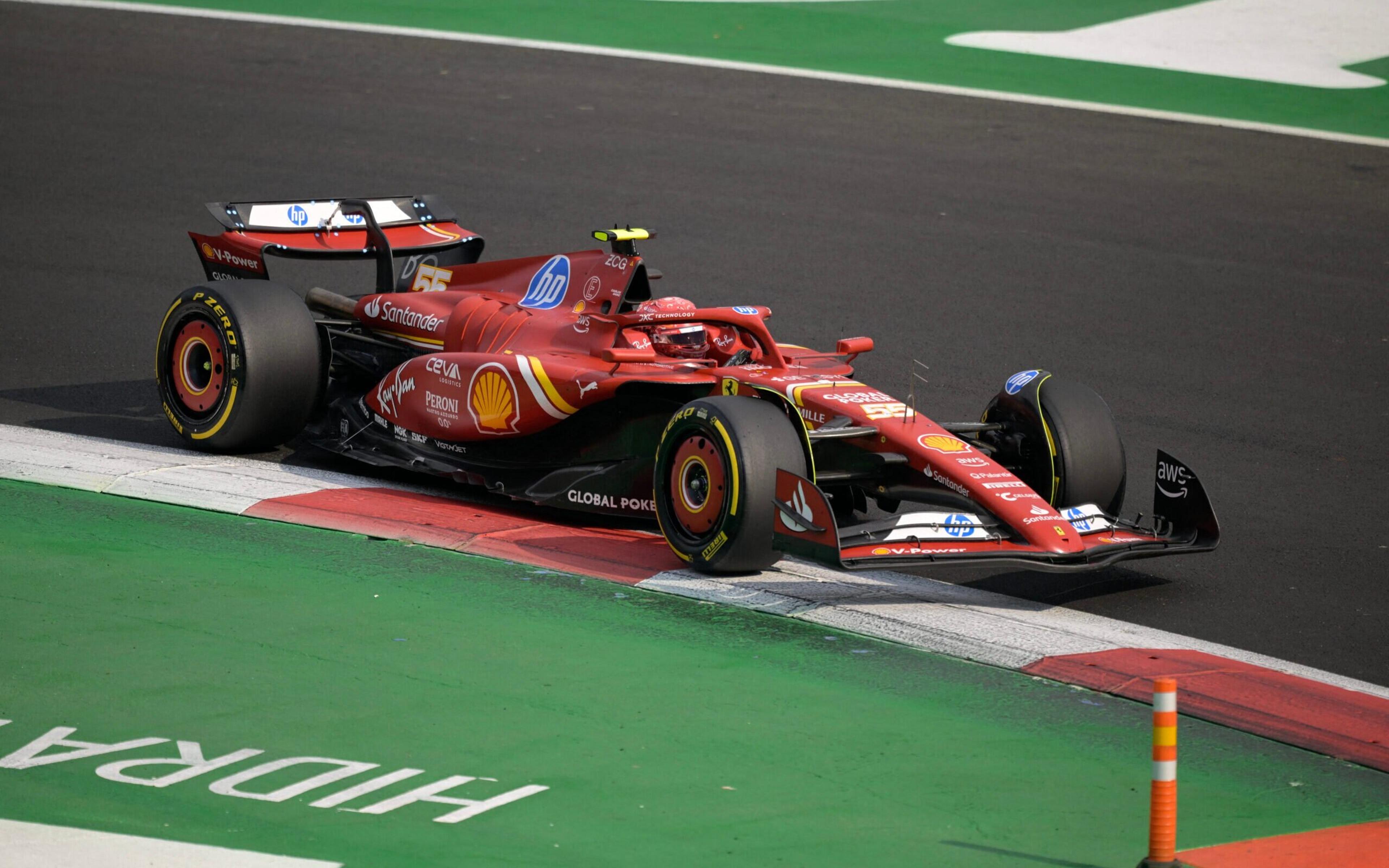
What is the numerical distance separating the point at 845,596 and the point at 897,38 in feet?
50.7

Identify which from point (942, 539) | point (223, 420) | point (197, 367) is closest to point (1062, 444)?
point (942, 539)

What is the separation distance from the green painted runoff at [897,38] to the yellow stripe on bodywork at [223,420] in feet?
37.2

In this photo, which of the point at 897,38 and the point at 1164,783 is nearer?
the point at 1164,783

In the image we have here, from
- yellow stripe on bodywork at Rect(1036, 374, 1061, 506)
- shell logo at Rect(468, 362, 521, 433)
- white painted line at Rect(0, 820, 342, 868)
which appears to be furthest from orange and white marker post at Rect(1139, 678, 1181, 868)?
shell logo at Rect(468, 362, 521, 433)

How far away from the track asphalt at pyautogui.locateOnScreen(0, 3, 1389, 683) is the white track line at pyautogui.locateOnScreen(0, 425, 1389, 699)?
0.28 m

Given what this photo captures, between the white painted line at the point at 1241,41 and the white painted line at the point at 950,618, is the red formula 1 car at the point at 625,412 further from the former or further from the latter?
the white painted line at the point at 1241,41

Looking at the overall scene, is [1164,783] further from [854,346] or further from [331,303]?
[331,303]

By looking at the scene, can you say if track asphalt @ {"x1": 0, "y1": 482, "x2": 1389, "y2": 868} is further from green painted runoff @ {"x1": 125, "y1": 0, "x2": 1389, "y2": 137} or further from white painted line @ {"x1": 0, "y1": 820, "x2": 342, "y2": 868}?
green painted runoff @ {"x1": 125, "y1": 0, "x2": 1389, "y2": 137}

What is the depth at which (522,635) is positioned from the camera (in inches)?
276

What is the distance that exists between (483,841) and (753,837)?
0.78 metres

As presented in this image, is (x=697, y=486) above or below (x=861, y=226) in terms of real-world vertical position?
below

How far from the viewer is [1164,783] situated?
16.0ft

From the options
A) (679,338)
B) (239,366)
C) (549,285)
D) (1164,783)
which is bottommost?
(1164,783)

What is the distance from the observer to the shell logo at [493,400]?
8.66 m
